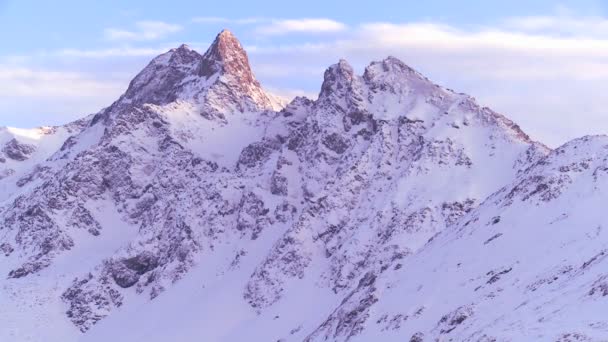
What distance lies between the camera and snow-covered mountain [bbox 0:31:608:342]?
97562mm

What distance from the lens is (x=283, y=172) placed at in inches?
6176

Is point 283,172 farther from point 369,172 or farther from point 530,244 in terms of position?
point 530,244

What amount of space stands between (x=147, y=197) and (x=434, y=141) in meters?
48.8

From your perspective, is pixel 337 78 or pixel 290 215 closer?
pixel 290 215

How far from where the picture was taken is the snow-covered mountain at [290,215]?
320 feet

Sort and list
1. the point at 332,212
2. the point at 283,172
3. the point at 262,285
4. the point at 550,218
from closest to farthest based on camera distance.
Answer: the point at 550,218 < the point at 262,285 < the point at 332,212 < the point at 283,172

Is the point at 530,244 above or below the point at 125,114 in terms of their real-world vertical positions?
below

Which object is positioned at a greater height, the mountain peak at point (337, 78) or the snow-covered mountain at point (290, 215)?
the mountain peak at point (337, 78)

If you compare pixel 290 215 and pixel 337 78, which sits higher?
pixel 337 78

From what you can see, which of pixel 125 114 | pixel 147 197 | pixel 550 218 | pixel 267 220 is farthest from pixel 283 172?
pixel 550 218

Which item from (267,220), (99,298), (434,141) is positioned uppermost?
(434,141)

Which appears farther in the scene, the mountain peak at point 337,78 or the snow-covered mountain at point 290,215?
the mountain peak at point 337,78

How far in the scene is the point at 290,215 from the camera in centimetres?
14950

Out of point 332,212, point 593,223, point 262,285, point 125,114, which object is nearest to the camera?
point 593,223
